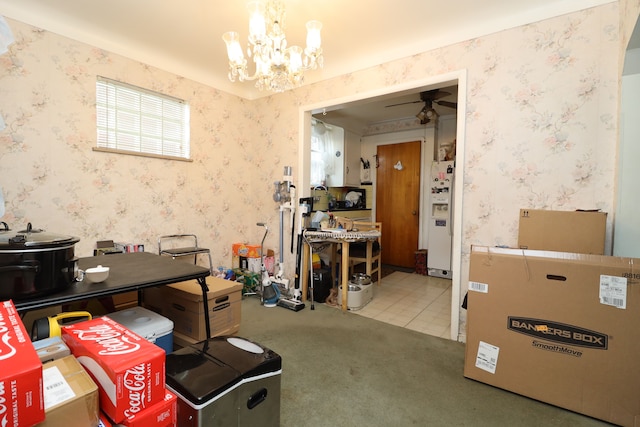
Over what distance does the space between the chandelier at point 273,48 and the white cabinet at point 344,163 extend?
3.20 metres

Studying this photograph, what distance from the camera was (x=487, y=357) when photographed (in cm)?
185

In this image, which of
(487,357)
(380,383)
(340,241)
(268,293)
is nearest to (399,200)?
(340,241)

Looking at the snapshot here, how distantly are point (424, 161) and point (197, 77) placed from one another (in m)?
3.68

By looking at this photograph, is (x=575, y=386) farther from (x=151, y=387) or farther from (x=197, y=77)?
(x=197, y=77)

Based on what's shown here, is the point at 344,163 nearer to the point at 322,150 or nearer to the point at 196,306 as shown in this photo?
the point at 322,150

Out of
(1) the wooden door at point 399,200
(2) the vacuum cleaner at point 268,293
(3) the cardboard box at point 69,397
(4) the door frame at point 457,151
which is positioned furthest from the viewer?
(1) the wooden door at point 399,200

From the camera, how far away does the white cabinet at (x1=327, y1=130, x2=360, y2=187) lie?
526 cm

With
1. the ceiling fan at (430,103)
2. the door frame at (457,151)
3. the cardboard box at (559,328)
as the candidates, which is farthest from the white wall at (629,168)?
the ceiling fan at (430,103)

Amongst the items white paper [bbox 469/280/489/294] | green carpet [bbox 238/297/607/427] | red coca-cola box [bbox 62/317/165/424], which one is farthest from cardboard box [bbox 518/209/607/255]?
red coca-cola box [bbox 62/317/165/424]

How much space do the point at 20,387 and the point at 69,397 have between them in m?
0.15

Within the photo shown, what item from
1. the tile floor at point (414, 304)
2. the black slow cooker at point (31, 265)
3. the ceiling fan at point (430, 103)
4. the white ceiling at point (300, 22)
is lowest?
the tile floor at point (414, 304)

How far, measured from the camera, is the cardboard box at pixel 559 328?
151cm

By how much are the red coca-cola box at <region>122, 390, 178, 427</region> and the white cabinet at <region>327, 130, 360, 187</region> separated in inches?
178

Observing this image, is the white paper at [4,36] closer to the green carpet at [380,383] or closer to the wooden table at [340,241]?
the green carpet at [380,383]
